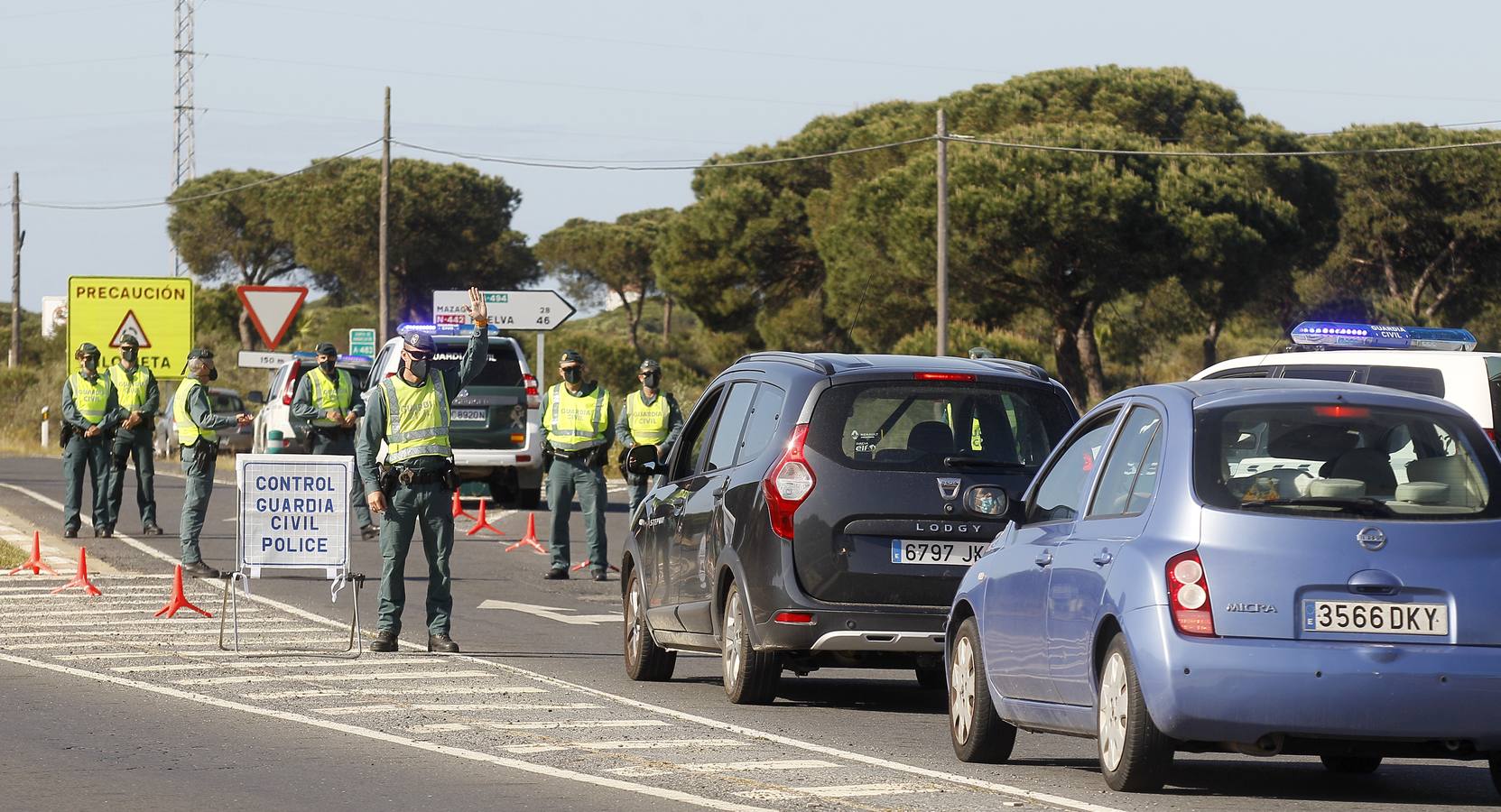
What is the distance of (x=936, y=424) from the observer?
35.9 feet

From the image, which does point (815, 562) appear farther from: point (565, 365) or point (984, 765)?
point (565, 365)

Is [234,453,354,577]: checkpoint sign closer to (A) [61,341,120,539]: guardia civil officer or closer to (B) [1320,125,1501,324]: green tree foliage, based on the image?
(A) [61,341,120,539]: guardia civil officer

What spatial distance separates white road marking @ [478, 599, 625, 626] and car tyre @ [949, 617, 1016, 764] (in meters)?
6.79

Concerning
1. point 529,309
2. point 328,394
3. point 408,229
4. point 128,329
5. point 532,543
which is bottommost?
point 532,543

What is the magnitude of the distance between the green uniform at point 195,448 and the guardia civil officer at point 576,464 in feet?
9.14

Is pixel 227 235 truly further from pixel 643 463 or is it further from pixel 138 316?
pixel 643 463

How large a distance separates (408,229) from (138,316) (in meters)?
51.7

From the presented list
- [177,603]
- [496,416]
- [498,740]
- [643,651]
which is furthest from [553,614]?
[496,416]

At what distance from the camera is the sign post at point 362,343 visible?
41.4 meters

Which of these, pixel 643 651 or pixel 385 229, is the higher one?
pixel 385 229

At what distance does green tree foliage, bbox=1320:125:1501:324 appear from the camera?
6412 centimetres

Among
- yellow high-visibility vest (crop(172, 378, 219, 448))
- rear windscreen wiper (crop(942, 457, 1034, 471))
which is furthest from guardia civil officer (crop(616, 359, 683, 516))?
rear windscreen wiper (crop(942, 457, 1034, 471))

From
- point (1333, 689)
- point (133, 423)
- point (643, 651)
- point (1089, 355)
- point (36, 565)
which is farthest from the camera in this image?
point (1089, 355)

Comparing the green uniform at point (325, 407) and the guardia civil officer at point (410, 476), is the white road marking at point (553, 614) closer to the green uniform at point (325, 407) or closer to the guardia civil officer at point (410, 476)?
the guardia civil officer at point (410, 476)
